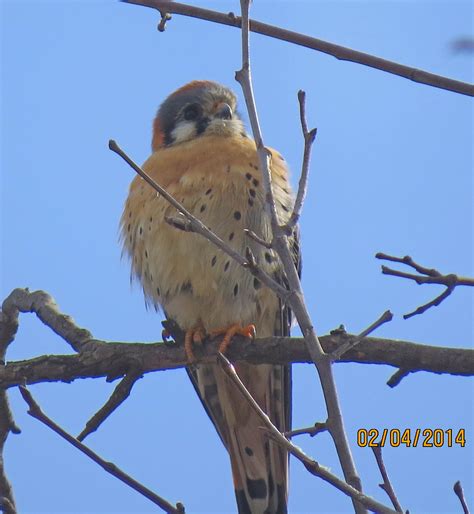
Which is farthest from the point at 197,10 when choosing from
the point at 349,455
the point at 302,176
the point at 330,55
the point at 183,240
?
the point at 183,240

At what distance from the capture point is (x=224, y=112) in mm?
5516

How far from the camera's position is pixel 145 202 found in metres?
4.86

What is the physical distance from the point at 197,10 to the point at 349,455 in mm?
1423

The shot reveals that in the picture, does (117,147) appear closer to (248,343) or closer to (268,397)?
(248,343)

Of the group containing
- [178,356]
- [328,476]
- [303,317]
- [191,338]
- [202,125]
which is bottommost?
[328,476]

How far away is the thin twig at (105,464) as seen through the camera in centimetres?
232

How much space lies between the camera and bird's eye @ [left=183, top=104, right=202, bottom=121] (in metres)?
5.63

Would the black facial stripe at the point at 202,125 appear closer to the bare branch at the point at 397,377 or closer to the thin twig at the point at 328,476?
the bare branch at the point at 397,377

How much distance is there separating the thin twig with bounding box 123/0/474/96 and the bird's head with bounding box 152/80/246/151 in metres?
2.46

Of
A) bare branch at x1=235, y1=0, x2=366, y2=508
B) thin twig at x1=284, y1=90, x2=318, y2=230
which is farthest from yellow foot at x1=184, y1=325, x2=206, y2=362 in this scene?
bare branch at x1=235, y1=0, x2=366, y2=508

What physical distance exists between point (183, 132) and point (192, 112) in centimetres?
19

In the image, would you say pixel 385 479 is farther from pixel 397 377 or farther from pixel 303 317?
pixel 397 377

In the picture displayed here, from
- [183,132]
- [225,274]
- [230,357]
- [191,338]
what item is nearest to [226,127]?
[183,132]

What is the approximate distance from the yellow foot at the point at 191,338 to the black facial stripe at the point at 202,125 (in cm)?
143
